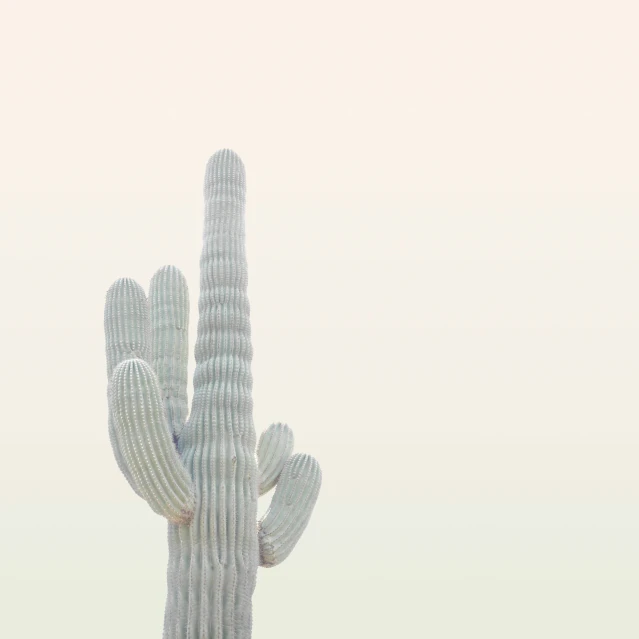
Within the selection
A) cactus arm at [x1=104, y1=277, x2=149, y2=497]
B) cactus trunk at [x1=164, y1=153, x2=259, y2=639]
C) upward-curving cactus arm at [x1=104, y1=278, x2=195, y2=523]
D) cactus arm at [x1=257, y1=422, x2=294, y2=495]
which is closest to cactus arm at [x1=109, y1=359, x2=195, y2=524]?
upward-curving cactus arm at [x1=104, y1=278, x2=195, y2=523]

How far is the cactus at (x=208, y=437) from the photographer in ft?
19.5

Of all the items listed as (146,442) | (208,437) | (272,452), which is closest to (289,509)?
(272,452)

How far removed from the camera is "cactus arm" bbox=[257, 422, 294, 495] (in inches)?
279

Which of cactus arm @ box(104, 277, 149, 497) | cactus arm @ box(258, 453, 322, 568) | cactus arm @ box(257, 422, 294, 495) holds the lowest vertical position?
cactus arm @ box(258, 453, 322, 568)

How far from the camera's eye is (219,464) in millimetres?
6352

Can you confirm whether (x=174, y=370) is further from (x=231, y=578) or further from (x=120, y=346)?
(x=231, y=578)

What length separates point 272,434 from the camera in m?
7.33

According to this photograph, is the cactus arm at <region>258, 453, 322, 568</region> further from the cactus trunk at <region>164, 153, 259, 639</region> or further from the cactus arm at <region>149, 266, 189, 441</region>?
the cactus arm at <region>149, 266, 189, 441</region>

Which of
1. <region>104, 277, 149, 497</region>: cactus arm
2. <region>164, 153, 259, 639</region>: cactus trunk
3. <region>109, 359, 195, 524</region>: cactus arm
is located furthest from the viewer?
<region>104, 277, 149, 497</region>: cactus arm

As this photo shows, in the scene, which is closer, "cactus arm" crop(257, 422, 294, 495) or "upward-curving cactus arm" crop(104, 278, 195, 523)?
"upward-curving cactus arm" crop(104, 278, 195, 523)

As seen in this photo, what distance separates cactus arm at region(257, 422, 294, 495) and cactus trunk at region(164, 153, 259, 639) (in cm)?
51

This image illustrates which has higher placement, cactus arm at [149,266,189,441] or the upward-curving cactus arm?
cactus arm at [149,266,189,441]

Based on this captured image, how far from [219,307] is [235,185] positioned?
1.14m

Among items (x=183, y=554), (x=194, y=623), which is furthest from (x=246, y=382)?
(x=194, y=623)
